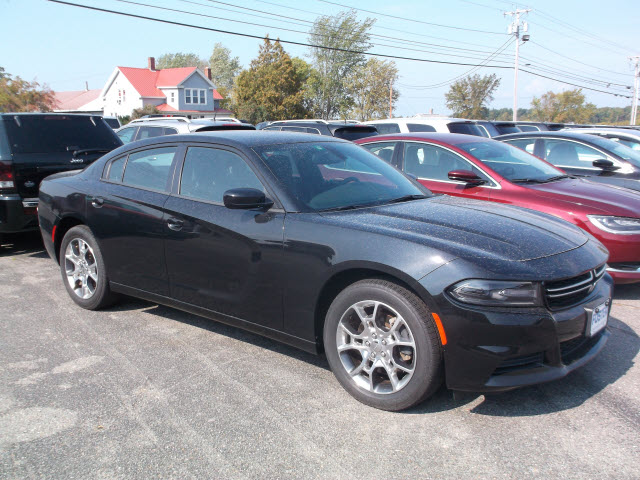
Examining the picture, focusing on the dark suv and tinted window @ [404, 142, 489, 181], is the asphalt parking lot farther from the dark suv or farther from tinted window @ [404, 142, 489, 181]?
the dark suv

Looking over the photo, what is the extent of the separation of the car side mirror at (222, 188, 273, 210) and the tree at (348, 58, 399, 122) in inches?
2331

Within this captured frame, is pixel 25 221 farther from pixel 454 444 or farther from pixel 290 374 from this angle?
pixel 454 444

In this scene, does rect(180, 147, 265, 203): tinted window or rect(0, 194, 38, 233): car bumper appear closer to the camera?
rect(180, 147, 265, 203): tinted window

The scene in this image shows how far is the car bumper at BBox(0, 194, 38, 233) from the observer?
6.74 metres

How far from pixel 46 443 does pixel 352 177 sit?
2658mm

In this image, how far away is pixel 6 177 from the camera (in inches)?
269

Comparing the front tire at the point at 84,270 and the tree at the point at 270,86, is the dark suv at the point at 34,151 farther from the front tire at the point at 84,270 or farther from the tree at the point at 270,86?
the tree at the point at 270,86

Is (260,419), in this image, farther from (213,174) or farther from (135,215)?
(135,215)

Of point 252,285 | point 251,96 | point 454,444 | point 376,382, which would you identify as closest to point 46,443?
point 252,285

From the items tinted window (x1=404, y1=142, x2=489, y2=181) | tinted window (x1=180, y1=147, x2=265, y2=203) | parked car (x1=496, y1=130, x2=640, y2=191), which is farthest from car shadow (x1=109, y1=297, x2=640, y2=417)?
parked car (x1=496, y1=130, x2=640, y2=191)

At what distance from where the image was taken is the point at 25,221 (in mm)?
6863

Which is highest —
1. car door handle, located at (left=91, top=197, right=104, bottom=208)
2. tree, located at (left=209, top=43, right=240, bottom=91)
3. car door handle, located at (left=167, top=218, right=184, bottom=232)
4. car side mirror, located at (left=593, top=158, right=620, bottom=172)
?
tree, located at (left=209, top=43, right=240, bottom=91)

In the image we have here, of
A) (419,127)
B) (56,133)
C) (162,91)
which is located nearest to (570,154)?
(419,127)

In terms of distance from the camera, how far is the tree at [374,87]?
60719 millimetres
